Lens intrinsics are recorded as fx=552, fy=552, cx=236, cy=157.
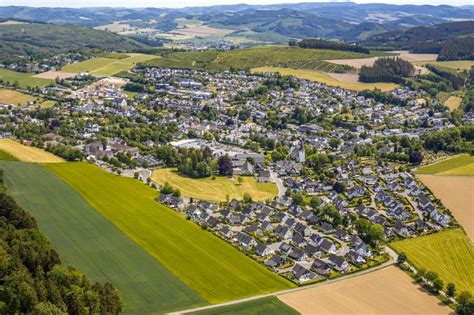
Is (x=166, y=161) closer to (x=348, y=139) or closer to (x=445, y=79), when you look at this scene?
(x=348, y=139)

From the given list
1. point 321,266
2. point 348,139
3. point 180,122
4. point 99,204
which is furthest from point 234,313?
point 180,122

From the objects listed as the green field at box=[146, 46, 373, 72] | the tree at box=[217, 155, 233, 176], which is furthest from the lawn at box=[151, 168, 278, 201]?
the green field at box=[146, 46, 373, 72]

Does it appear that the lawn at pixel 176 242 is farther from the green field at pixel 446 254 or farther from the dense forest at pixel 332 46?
the dense forest at pixel 332 46

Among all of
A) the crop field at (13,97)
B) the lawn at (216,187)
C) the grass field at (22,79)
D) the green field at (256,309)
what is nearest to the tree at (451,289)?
the green field at (256,309)

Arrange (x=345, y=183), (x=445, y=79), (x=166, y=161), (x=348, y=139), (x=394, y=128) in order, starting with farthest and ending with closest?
(x=445, y=79) < (x=394, y=128) < (x=348, y=139) < (x=166, y=161) < (x=345, y=183)

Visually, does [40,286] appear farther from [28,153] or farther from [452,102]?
[452,102]
